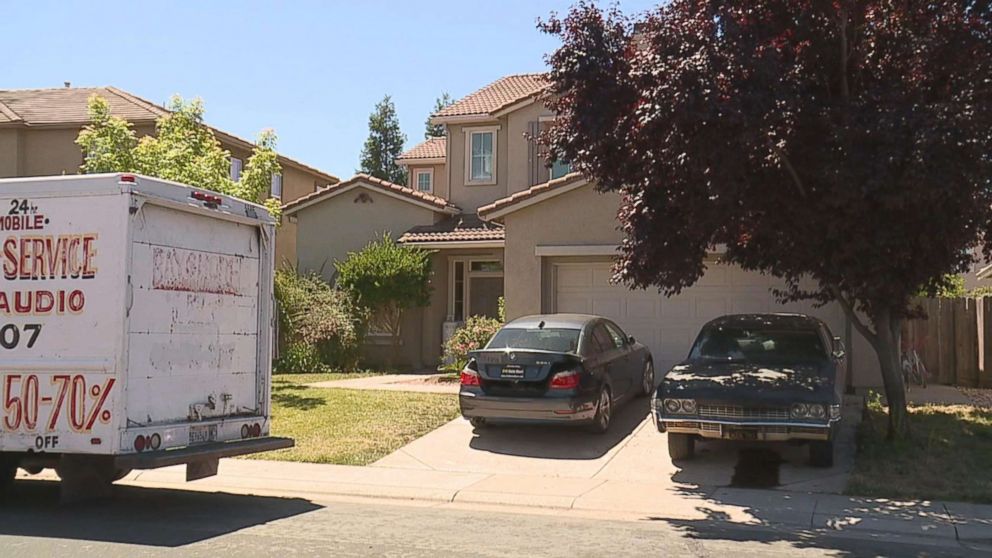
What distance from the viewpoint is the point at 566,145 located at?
1066 cm

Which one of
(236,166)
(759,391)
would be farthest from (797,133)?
(236,166)

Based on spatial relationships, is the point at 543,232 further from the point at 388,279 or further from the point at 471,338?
the point at 388,279

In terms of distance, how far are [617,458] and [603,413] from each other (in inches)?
36.8

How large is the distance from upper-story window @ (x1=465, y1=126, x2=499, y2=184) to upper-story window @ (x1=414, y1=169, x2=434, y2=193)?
949cm

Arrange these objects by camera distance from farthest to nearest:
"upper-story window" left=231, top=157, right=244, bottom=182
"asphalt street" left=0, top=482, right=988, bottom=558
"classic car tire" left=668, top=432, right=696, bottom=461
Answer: "upper-story window" left=231, top=157, right=244, bottom=182 → "classic car tire" left=668, top=432, right=696, bottom=461 → "asphalt street" left=0, top=482, right=988, bottom=558

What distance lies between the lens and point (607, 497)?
943cm

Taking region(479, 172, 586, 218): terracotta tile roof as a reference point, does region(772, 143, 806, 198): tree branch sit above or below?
below

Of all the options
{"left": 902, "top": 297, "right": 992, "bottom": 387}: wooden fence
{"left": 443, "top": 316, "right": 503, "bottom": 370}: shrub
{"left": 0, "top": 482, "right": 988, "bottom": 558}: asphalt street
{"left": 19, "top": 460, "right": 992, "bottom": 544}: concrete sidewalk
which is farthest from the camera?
{"left": 443, "top": 316, "right": 503, "bottom": 370}: shrub

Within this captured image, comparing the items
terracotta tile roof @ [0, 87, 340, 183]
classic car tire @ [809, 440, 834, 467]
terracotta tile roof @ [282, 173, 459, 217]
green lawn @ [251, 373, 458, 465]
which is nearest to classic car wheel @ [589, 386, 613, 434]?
green lawn @ [251, 373, 458, 465]

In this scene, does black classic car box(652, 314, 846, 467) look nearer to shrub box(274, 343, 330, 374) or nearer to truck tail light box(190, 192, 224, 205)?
truck tail light box(190, 192, 224, 205)

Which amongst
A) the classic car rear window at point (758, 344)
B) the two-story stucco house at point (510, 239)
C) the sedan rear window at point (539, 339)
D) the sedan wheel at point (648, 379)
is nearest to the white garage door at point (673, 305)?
the two-story stucco house at point (510, 239)

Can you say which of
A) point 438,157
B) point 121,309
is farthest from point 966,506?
point 438,157

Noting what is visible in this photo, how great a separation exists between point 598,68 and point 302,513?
562 cm

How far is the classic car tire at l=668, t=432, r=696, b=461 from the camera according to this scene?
10.7 metres
